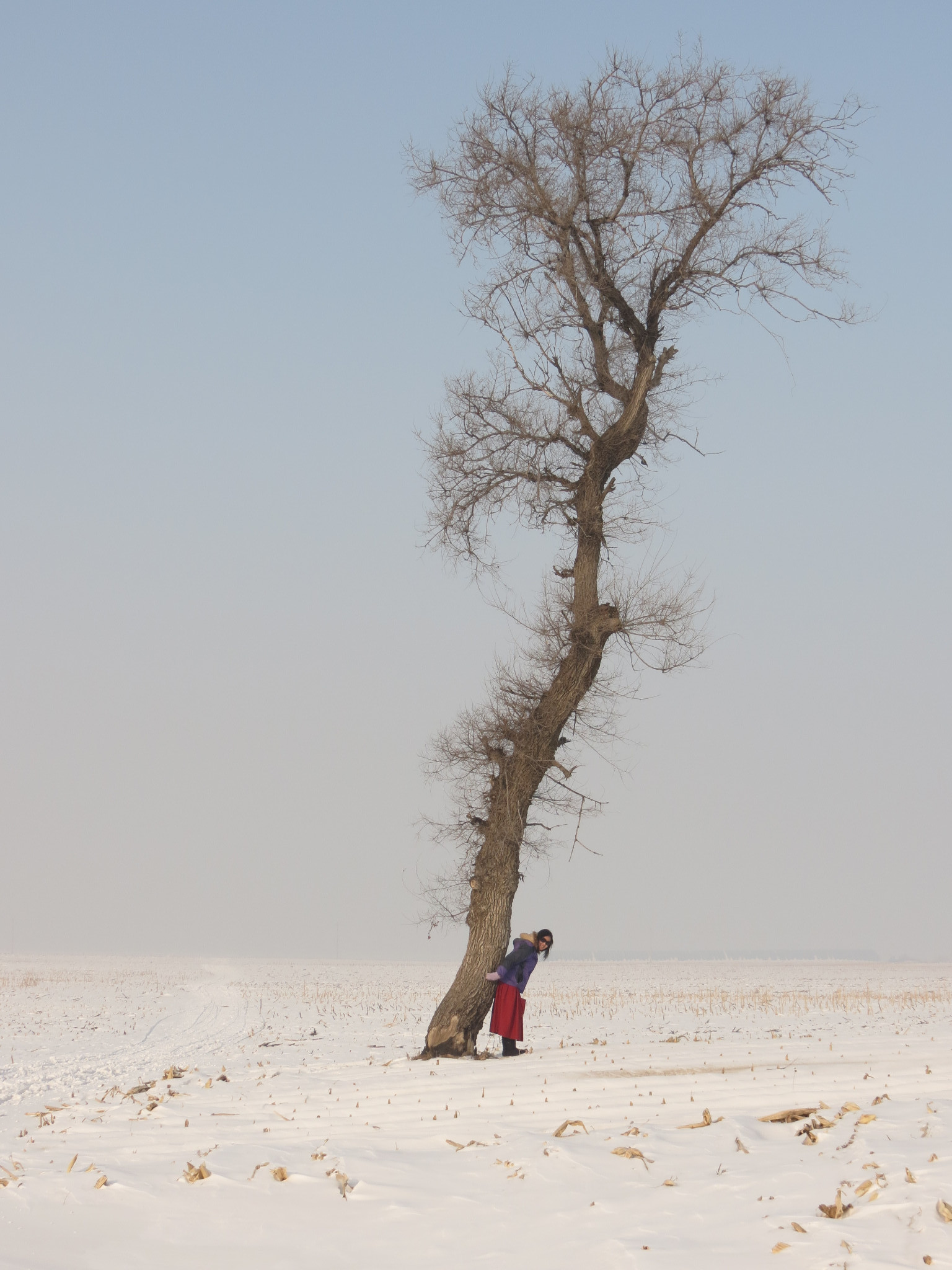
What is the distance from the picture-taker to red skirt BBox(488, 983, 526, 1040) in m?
11.9

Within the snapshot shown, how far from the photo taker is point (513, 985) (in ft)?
39.4

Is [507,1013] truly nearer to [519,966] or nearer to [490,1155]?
[519,966]

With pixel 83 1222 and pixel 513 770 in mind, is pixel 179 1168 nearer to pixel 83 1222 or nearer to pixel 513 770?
pixel 83 1222

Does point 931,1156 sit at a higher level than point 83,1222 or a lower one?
higher

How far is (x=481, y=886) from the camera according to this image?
1271 centimetres

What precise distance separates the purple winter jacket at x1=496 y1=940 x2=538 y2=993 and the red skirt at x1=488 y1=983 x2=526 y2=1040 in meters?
0.08

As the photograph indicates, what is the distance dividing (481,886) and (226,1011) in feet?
46.2

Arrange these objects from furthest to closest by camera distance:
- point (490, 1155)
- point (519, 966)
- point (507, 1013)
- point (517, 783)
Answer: point (517, 783), point (519, 966), point (507, 1013), point (490, 1155)

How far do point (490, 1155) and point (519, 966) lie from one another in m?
5.04

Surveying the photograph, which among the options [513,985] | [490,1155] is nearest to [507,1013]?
[513,985]

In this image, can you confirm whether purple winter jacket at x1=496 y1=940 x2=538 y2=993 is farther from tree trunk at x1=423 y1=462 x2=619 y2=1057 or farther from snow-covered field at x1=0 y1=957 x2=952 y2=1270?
snow-covered field at x1=0 y1=957 x2=952 y2=1270

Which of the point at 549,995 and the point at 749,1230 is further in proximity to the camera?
the point at 549,995

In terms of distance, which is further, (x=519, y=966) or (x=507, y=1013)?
(x=519, y=966)

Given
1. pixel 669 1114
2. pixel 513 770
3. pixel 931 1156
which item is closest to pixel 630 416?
pixel 513 770
